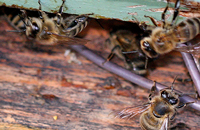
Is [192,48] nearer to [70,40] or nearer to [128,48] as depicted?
[128,48]

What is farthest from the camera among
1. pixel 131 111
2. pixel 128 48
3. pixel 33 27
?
pixel 128 48

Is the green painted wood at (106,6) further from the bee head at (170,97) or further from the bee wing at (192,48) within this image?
the bee head at (170,97)

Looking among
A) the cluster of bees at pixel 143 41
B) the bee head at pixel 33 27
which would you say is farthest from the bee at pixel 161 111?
the bee head at pixel 33 27

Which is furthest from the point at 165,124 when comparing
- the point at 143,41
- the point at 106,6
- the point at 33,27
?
the point at 33,27

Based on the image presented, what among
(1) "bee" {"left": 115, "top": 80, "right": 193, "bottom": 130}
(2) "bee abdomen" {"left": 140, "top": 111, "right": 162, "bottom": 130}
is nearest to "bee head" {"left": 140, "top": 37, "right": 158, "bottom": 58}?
(1) "bee" {"left": 115, "top": 80, "right": 193, "bottom": 130}

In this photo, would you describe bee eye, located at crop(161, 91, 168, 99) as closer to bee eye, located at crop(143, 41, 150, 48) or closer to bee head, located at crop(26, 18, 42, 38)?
bee eye, located at crop(143, 41, 150, 48)

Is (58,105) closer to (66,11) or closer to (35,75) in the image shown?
(35,75)
